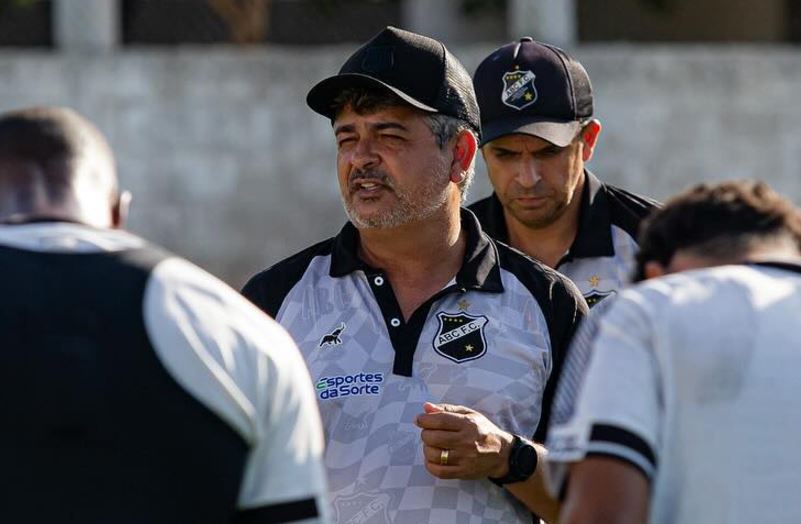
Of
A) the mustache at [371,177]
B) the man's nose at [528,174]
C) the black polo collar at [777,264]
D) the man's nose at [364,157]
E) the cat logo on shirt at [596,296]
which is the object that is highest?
the black polo collar at [777,264]

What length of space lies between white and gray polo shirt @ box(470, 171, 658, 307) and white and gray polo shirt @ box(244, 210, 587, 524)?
65 cm

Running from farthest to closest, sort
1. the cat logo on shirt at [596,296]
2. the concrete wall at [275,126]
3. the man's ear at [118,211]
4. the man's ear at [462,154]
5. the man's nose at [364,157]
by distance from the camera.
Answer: the concrete wall at [275,126] → the cat logo on shirt at [596,296] → the man's ear at [462,154] → the man's nose at [364,157] → the man's ear at [118,211]

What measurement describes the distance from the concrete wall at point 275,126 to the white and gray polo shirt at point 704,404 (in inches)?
413

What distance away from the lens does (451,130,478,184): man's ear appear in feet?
15.4

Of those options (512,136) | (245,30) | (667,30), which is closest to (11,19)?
(245,30)

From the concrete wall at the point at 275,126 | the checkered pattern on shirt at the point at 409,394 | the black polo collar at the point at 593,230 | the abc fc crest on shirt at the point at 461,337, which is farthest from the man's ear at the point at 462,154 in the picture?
the concrete wall at the point at 275,126

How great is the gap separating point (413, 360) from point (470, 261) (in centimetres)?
35

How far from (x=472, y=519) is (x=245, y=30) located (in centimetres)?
1099

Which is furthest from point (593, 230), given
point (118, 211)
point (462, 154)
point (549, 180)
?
point (118, 211)

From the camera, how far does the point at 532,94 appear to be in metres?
5.41

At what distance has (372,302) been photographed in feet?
14.6

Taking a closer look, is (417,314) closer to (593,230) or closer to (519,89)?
(593,230)

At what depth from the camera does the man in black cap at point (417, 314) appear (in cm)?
418

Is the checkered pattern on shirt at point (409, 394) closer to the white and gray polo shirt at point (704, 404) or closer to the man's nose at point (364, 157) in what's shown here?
the man's nose at point (364, 157)
